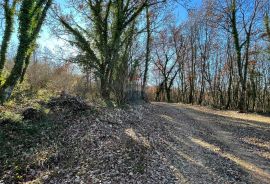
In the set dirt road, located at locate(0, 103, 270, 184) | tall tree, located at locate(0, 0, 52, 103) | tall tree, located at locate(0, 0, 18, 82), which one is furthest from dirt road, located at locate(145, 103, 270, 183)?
tall tree, located at locate(0, 0, 18, 82)

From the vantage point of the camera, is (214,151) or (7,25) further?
(7,25)

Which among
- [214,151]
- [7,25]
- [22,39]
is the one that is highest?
[7,25]

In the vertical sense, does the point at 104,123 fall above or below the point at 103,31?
below

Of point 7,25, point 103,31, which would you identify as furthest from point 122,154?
point 103,31

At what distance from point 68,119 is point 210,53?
2961 centimetres

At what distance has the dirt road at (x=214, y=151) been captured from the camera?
26.5 ft

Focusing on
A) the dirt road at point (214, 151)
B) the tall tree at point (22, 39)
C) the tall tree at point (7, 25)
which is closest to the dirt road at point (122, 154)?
the dirt road at point (214, 151)

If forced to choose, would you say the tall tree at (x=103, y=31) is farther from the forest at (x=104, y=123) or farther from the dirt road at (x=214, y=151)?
the dirt road at (x=214, y=151)

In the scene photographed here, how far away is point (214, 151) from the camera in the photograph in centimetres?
1038

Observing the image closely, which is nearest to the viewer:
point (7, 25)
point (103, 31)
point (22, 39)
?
point (22, 39)

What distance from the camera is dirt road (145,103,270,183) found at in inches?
318

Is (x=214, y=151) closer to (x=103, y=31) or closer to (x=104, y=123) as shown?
(x=104, y=123)

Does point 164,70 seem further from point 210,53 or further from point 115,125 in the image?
point 115,125

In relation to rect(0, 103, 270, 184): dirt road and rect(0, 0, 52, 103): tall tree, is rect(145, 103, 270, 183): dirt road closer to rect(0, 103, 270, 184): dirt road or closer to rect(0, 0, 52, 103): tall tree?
rect(0, 103, 270, 184): dirt road
